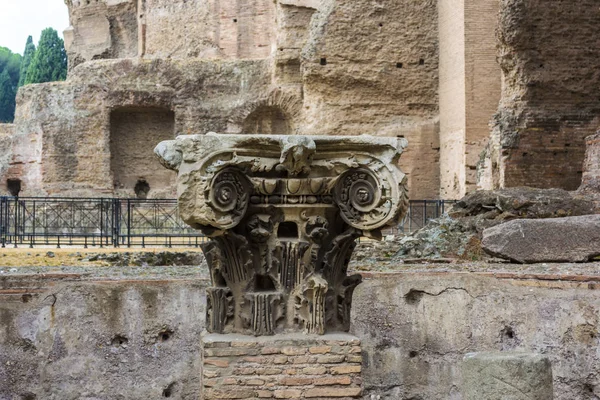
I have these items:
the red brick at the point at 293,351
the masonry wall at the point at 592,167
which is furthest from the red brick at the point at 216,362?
the masonry wall at the point at 592,167

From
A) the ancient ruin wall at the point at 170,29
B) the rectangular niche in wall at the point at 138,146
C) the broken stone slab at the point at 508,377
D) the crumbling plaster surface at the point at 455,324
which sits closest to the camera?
the broken stone slab at the point at 508,377

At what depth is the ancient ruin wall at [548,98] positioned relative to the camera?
44.8 feet

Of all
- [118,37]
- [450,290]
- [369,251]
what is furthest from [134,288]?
[118,37]

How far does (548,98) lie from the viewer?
1387 cm

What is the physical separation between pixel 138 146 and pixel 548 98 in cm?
1129

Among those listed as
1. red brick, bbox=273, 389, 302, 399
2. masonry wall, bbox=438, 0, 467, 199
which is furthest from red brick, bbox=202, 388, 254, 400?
masonry wall, bbox=438, 0, 467, 199

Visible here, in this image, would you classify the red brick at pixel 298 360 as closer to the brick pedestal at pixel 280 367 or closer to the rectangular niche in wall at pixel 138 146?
the brick pedestal at pixel 280 367

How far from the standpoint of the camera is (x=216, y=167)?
189 inches

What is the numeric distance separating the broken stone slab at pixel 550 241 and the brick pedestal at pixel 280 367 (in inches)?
142

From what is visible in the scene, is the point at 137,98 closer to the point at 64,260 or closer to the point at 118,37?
the point at 118,37

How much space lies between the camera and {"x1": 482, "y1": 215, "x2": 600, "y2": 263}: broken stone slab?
8.00 m

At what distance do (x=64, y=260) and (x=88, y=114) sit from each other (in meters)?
11.0

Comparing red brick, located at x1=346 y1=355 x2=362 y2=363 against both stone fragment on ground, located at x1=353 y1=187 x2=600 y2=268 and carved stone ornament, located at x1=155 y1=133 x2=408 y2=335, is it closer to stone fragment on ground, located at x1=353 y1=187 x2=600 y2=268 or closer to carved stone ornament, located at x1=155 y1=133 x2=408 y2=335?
carved stone ornament, located at x1=155 y1=133 x2=408 y2=335

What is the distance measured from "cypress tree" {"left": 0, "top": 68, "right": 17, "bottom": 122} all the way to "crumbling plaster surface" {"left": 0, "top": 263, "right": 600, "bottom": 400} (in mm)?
40005
